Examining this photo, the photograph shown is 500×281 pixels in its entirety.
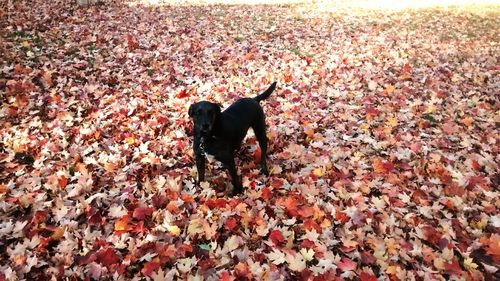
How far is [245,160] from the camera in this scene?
5820 mm

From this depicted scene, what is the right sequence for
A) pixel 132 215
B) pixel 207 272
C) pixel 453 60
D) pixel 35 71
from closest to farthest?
pixel 207 272 → pixel 132 215 → pixel 35 71 → pixel 453 60

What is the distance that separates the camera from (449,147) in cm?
615

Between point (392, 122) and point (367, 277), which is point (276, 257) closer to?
point (367, 277)

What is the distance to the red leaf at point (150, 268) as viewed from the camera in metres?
3.54

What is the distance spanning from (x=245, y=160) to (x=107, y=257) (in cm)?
264

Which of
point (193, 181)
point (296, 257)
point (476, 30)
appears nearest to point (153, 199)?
point (193, 181)

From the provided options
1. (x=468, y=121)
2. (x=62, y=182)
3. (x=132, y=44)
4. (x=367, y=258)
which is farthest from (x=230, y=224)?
(x=132, y=44)

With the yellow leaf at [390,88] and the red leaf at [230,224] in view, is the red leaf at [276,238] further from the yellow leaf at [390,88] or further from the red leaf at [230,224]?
the yellow leaf at [390,88]

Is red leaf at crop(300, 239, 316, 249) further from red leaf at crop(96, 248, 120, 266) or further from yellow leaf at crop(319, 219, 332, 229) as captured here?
red leaf at crop(96, 248, 120, 266)

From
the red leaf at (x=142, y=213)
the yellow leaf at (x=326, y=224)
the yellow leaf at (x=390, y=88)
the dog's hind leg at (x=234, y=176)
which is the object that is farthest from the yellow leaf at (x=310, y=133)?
the red leaf at (x=142, y=213)

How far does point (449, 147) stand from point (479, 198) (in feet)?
4.69

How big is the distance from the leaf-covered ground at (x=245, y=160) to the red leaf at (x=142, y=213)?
0.02m

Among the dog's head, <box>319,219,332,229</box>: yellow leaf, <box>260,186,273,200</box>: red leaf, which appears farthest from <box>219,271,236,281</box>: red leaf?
the dog's head

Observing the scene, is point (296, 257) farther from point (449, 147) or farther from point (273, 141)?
point (449, 147)
